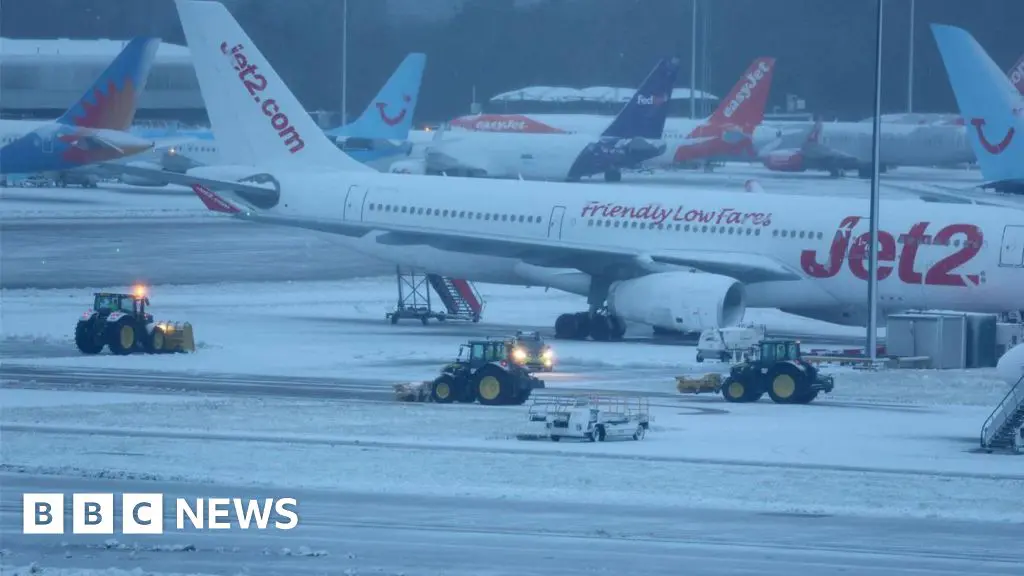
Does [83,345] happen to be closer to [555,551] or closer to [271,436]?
[271,436]

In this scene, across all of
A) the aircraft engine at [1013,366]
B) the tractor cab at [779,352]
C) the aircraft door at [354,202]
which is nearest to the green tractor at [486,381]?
the tractor cab at [779,352]

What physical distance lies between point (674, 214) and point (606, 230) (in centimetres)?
174

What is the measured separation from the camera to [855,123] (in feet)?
389

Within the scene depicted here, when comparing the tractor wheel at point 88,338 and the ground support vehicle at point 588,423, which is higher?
the tractor wheel at point 88,338

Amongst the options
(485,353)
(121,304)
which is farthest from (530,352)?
(121,304)

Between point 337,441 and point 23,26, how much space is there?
289ft

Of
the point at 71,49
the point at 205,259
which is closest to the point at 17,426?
the point at 205,259

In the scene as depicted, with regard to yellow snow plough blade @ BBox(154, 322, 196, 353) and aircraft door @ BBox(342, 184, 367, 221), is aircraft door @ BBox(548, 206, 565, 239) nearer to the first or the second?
aircraft door @ BBox(342, 184, 367, 221)

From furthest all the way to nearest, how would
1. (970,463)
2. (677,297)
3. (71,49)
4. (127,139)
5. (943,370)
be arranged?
(71,49)
(127,139)
(677,297)
(943,370)
(970,463)

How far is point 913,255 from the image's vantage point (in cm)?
4075

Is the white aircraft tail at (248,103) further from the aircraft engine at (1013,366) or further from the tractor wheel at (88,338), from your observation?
the aircraft engine at (1013,366)

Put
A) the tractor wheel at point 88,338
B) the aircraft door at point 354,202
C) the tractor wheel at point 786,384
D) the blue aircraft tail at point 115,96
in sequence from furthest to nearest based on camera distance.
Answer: the blue aircraft tail at point 115,96
the aircraft door at point 354,202
the tractor wheel at point 88,338
the tractor wheel at point 786,384

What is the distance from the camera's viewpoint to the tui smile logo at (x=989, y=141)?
1518 inches

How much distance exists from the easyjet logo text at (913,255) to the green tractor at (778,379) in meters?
9.34
